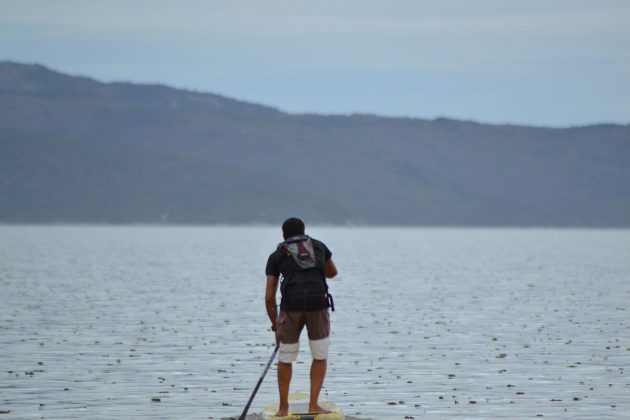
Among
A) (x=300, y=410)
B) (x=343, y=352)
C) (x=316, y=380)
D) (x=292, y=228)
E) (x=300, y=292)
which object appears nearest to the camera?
(x=300, y=292)

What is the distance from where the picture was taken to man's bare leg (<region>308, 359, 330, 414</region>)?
1514 cm

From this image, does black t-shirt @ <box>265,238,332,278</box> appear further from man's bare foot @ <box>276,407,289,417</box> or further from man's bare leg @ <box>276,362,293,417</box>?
man's bare foot @ <box>276,407,289,417</box>

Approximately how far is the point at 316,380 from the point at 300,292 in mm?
1074

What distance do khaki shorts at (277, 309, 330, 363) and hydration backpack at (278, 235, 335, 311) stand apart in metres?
0.09

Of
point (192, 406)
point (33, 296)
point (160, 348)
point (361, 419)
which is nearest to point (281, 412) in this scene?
point (361, 419)

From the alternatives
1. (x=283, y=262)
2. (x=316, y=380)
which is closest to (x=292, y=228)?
(x=283, y=262)

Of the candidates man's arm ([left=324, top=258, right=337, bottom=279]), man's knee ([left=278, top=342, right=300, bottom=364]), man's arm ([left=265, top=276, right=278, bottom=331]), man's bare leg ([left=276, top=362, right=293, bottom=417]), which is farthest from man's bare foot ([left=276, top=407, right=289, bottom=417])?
man's arm ([left=324, top=258, right=337, bottom=279])

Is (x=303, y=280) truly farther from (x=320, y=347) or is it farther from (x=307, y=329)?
(x=320, y=347)

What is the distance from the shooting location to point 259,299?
4131cm

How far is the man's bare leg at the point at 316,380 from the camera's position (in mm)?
15141

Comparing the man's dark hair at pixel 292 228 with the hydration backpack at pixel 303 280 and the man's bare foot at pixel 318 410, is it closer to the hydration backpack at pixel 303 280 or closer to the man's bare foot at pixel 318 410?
the hydration backpack at pixel 303 280

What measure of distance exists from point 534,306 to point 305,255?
2479cm

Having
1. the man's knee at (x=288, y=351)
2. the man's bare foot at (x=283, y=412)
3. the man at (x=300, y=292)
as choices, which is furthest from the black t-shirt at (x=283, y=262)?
the man's bare foot at (x=283, y=412)

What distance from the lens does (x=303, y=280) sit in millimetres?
14930
